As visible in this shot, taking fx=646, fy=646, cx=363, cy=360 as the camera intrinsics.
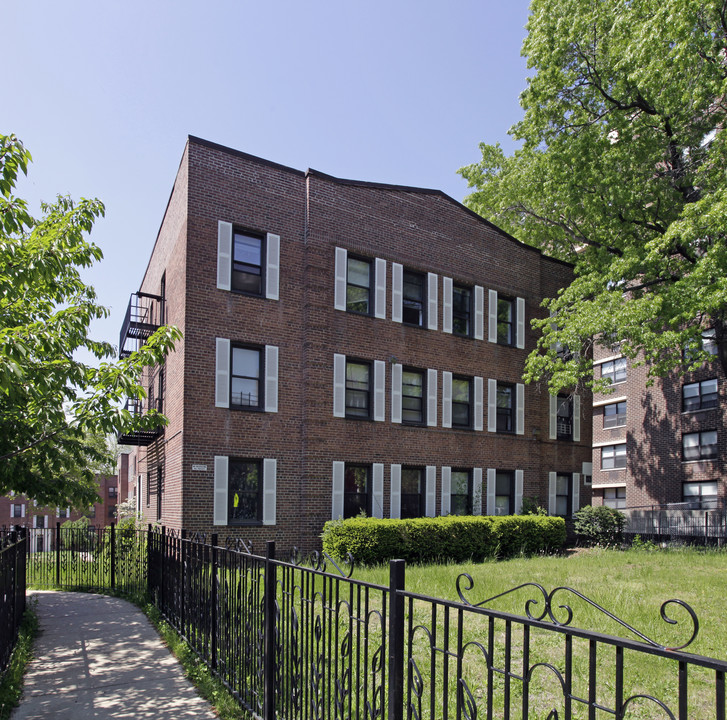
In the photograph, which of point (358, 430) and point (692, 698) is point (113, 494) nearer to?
point (358, 430)

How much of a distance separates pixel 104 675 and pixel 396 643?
192 inches

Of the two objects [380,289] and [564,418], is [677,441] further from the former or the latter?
[380,289]

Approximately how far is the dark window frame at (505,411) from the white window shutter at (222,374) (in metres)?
9.16

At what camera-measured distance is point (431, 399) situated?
19.2m

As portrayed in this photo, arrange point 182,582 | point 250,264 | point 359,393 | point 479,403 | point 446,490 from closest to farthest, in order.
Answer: point 182,582
point 250,264
point 359,393
point 446,490
point 479,403

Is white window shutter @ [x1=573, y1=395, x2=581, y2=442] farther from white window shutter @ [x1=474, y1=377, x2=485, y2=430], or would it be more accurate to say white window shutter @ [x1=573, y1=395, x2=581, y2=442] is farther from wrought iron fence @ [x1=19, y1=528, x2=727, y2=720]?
wrought iron fence @ [x1=19, y1=528, x2=727, y2=720]

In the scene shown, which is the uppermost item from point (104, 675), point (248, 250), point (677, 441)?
point (248, 250)

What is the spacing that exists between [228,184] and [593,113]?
A: 1148 cm

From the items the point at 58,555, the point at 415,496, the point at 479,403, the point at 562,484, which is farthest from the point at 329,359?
the point at 562,484

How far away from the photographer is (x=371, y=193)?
19000 mm

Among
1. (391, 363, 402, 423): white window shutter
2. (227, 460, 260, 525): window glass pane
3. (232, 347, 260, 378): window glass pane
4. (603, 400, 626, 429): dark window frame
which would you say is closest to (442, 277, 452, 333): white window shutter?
(391, 363, 402, 423): white window shutter

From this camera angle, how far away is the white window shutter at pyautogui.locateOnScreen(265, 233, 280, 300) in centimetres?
1691

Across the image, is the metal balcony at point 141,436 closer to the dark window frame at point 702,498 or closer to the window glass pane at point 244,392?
the window glass pane at point 244,392

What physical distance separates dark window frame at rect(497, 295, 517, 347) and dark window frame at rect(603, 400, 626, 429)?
1563cm
